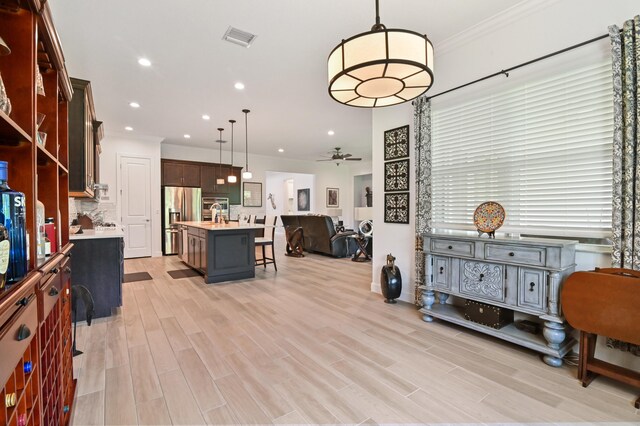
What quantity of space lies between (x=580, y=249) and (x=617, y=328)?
2.32ft

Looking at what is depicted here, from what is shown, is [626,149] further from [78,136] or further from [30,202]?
[78,136]

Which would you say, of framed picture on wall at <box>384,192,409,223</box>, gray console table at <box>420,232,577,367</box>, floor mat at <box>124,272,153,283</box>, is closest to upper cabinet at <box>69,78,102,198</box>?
floor mat at <box>124,272,153,283</box>

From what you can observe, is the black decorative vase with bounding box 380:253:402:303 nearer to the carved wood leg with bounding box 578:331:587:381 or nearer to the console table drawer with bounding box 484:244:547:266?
the console table drawer with bounding box 484:244:547:266

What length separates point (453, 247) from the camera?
292 cm

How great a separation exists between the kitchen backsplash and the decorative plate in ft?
21.0

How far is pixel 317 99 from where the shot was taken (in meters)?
4.77

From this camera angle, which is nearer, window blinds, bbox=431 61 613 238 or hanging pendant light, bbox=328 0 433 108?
hanging pendant light, bbox=328 0 433 108

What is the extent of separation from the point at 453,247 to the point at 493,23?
2.13m

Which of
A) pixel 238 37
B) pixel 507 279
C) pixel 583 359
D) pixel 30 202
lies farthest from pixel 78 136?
pixel 583 359

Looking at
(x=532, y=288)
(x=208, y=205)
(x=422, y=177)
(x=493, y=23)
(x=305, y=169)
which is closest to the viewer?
(x=532, y=288)

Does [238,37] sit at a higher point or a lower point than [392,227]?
higher

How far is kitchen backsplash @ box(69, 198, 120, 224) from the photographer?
18.8ft

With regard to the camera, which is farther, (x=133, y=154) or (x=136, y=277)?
(x=133, y=154)

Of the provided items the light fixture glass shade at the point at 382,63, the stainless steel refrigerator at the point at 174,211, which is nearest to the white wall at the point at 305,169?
the stainless steel refrigerator at the point at 174,211
